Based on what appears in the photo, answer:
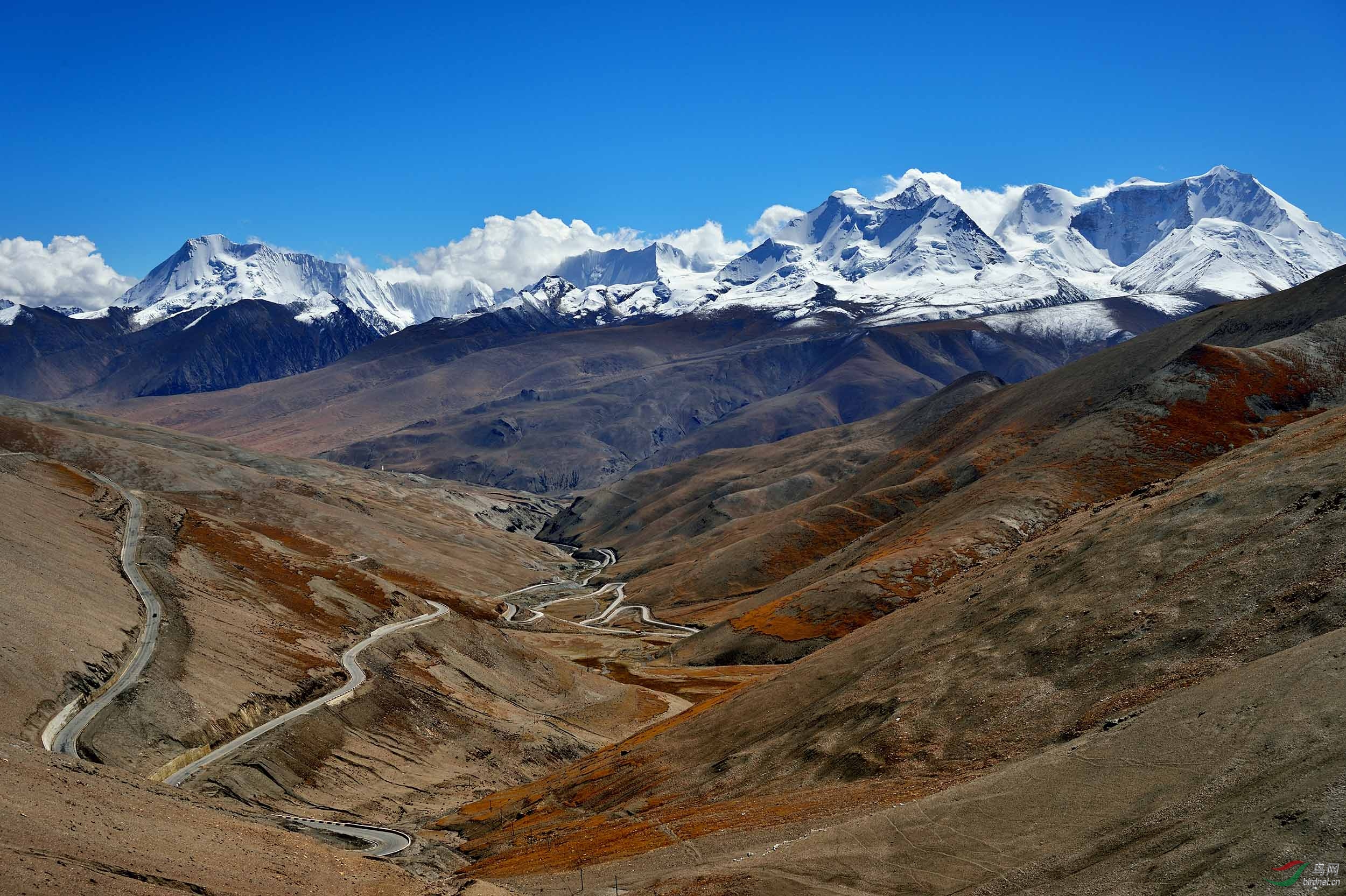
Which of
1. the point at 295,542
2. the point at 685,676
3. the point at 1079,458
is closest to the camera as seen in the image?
the point at 685,676

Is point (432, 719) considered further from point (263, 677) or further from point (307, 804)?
point (307, 804)

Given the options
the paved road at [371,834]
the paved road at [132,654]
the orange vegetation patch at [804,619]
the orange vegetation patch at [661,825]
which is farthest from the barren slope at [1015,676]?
the orange vegetation patch at [804,619]

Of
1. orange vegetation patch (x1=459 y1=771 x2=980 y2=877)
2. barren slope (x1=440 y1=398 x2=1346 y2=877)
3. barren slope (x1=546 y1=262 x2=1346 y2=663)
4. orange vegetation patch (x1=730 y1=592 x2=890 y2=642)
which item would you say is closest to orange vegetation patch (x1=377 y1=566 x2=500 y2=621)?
barren slope (x1=546 y1=262 x2=1346 y2=663)

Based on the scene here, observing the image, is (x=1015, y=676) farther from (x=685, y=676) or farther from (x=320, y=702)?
(x=685, y=676)

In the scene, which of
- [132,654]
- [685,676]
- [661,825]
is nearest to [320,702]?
[132,654]

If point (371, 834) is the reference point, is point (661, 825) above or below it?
above

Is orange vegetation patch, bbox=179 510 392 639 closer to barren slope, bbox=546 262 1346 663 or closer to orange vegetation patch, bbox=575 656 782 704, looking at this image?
orange vegetation patch, bbox=575 656 782 704
